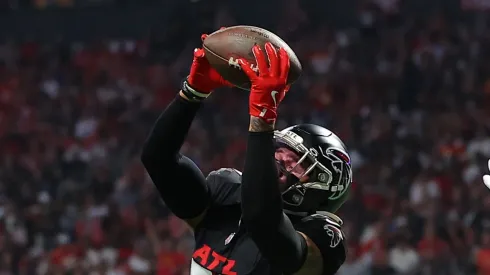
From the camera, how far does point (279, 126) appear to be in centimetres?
860

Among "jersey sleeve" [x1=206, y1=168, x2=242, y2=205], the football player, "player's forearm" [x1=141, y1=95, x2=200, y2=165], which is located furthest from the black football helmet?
"player's forearm" [x1=141, y1=95, x2=200, y2=165]

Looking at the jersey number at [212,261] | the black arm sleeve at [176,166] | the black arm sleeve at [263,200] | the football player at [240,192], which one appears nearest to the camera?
the black arm sleeve at [263,200]

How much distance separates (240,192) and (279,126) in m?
5.76

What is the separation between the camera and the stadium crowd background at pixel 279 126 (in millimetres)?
7238

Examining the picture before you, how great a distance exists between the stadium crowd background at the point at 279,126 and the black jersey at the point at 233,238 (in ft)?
13.5

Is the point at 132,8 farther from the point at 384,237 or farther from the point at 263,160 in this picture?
the point at 263,160

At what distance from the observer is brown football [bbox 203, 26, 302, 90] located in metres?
2.78

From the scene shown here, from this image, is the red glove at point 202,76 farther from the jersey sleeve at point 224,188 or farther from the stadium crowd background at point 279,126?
the stadium crowd background at point 279,126

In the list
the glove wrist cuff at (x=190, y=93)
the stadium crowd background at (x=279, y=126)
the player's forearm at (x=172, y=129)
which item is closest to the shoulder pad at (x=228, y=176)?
the player's forearm at (x=172, y=129)

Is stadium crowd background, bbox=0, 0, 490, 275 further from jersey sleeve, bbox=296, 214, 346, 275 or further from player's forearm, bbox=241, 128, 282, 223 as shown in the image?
player's forearm, bbox=241, 128, 282, 223

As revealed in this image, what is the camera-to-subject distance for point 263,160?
8.29 ft

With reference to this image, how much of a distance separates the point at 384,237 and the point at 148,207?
2.24 metres

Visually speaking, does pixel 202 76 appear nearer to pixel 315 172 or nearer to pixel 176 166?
pixel 176 166

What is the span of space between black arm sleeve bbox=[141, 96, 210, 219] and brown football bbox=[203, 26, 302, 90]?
0.63 feet
